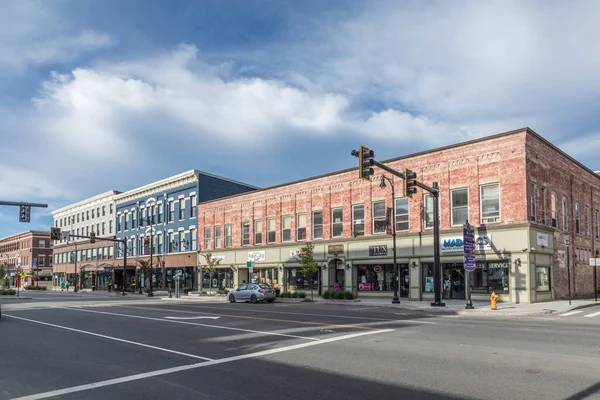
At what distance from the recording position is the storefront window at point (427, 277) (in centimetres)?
3262

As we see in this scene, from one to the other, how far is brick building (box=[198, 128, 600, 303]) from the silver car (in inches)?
129

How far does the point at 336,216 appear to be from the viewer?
39312mm

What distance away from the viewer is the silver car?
33.2 meters

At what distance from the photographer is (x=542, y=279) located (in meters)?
29.6

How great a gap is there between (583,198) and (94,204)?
66.2 metres

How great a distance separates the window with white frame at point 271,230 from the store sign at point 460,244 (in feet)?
56.8

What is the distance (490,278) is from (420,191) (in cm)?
735

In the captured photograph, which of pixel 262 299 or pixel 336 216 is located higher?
pixel 336 216

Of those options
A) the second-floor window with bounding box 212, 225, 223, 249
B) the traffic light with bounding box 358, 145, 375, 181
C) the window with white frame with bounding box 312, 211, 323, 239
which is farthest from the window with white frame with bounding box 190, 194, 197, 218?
the traffic light with bounding box 358, 145, 375, 181

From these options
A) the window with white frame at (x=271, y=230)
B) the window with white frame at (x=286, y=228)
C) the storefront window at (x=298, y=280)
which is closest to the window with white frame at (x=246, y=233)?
the window with white frame at (x=271, y=230)

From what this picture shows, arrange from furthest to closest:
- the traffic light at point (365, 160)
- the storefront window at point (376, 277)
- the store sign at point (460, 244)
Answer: the storefront window at point (376, 277) < the store sign at point (460, 244) < the traffic light at point (365, 160)

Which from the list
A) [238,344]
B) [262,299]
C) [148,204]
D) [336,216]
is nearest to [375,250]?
[336,216]

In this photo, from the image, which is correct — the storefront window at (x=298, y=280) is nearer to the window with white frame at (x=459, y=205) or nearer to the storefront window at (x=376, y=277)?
the storefront window at (x=376, y=277)

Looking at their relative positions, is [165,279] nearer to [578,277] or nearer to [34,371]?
[578,277]
